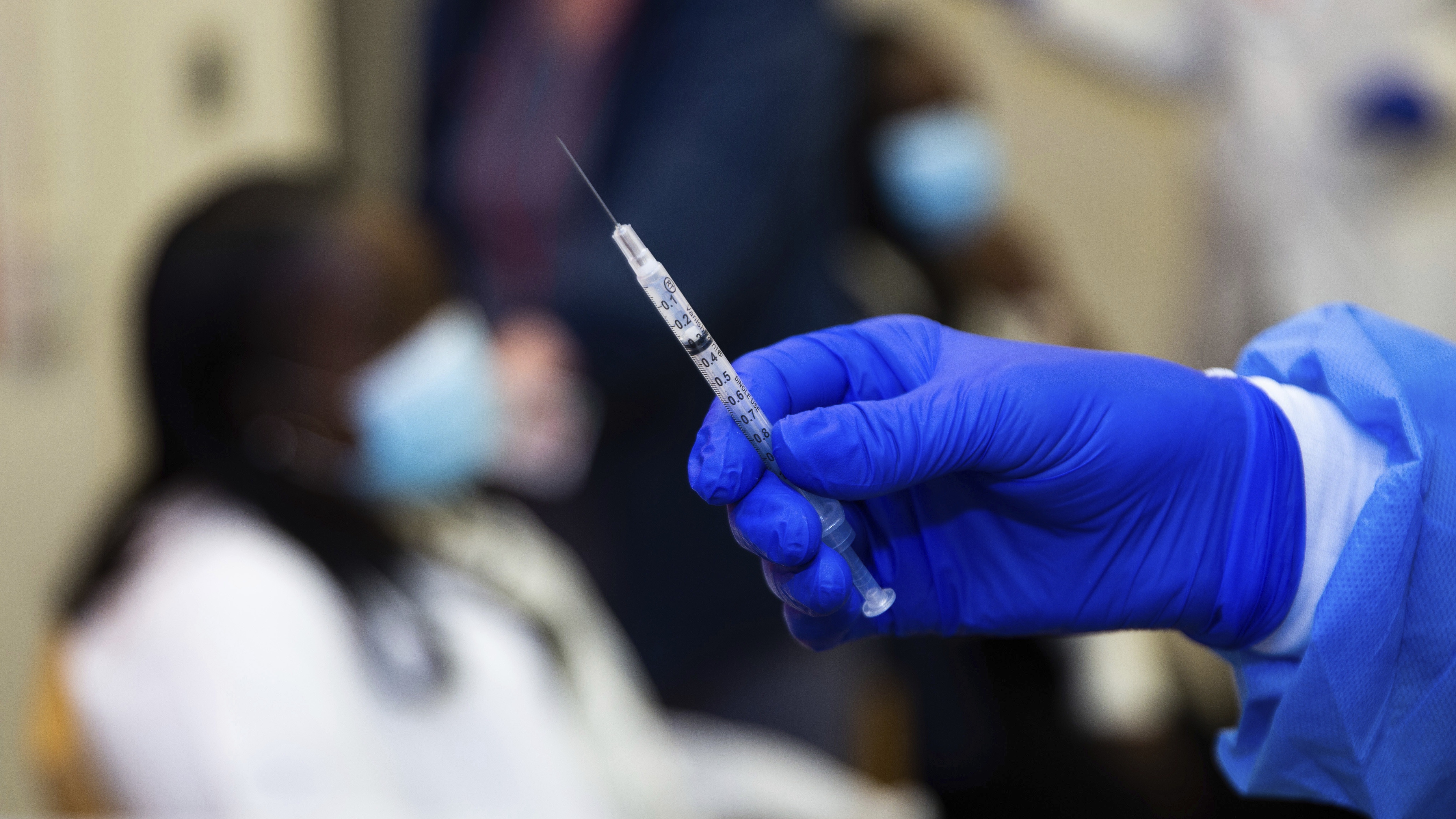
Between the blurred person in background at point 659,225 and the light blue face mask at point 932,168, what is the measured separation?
0.19 meters

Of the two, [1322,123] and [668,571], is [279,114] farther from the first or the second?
[1322,123]

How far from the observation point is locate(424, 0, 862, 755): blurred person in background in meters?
1.40

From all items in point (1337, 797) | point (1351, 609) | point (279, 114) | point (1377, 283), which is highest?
point (279, 114)

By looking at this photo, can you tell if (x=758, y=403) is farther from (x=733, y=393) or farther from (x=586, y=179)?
(x=586, y=179)

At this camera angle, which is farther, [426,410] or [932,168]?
[932,168]

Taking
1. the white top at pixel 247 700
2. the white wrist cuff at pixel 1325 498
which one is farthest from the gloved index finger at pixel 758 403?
the white top at pixel 247 700

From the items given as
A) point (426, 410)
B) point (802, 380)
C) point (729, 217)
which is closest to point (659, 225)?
point (729, 217)

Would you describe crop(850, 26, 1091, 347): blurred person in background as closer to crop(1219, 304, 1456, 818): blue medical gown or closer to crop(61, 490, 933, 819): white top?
crop(61, 490, 933, 819): white top

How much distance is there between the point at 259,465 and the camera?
1.16 m

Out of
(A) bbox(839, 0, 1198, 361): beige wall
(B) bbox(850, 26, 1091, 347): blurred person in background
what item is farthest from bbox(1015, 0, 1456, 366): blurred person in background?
(B) bbox(850, 26, 1091, 347): blurred person in background

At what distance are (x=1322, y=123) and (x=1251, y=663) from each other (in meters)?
2.24

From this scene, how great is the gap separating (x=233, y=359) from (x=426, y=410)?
7.4 inches

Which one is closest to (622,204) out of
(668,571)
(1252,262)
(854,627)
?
(668,571)

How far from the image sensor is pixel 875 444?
50 cm
